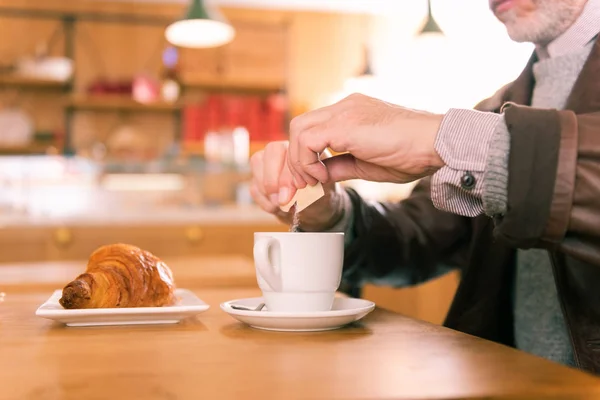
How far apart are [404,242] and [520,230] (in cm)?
58

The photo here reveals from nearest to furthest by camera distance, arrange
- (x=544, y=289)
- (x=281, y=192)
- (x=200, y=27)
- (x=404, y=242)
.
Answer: (x=281, y=192) → (x=544, y=289) → (x=404, y=242) → (x=200, y=27)

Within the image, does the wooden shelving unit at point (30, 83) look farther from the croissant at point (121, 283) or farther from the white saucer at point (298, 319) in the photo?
the white saucer at point (298, 319)

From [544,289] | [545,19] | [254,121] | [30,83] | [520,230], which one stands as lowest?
[544,289]

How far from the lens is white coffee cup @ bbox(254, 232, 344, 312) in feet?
2.51

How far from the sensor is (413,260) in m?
1.30

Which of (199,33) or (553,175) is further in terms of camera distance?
(199,33)

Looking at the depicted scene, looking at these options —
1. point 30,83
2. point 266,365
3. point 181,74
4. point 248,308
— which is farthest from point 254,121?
point 266,365

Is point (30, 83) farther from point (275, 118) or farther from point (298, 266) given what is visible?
point (298, 266)

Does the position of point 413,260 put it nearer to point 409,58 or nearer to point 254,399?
point 254,399

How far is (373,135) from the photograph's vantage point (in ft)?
2.50

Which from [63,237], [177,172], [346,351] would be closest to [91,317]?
[346,351]

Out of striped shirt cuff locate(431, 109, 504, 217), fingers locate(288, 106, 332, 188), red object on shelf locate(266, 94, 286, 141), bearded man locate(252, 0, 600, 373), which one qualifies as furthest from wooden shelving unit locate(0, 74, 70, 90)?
striped shirt cuff locate(431, 109, 504, 217)

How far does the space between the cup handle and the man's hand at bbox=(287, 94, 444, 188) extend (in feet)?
0.38

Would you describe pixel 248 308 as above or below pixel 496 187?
below
